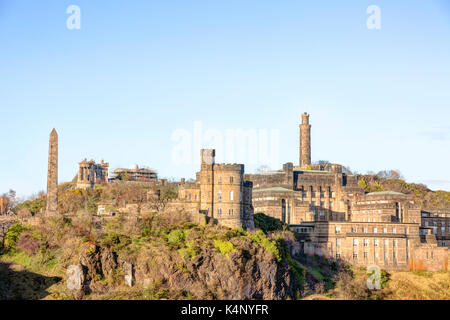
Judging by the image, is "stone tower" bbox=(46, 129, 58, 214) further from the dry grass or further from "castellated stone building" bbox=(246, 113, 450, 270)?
the dry grass

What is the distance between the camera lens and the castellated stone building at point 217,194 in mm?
114125

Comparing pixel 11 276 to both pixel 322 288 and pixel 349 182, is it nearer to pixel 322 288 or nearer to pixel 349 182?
pixel 322 288

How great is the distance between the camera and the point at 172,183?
156750 millimetres

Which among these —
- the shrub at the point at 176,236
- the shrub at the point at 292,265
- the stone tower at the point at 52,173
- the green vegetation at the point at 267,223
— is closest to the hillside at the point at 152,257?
the shrub at the point at 176,236

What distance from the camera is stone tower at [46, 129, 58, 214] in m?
113

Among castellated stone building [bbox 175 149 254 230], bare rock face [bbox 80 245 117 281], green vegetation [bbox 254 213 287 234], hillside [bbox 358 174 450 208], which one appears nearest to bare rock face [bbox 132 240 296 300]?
bare rock face [bbox 80 245 117 281]

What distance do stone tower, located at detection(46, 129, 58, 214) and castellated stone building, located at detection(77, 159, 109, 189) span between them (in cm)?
3099

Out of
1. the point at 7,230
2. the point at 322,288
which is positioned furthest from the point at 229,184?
the point at 7,230

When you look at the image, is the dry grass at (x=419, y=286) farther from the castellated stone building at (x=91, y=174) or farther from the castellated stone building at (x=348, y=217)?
the castellated stone building at (x=91, y=174)

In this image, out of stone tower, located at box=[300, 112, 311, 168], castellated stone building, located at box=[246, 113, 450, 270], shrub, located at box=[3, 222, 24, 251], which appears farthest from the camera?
stone tower, located at box=[300, 112, 311, 168]

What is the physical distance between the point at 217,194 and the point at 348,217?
35.9m

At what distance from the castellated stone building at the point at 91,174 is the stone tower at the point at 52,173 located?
3099 centimetres

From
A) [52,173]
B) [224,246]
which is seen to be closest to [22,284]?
[52,173]
